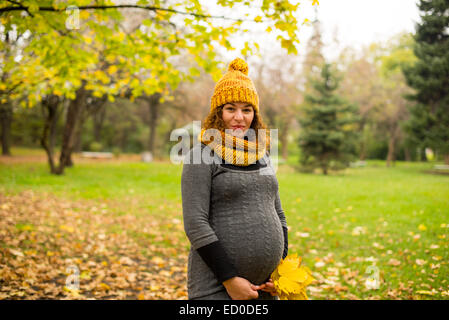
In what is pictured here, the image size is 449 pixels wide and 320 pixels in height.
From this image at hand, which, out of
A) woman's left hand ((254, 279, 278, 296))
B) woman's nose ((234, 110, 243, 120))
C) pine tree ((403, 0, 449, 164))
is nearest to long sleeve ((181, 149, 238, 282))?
woman's left hand ((254, 279, 278, 296))

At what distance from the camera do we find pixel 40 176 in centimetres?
1238

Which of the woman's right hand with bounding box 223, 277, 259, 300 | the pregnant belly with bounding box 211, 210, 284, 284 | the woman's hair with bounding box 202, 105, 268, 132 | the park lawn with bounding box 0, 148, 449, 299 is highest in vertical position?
the woman's hair with bounding box 202, 105, 268, 132

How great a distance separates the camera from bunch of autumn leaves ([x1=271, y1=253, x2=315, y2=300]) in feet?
6.33

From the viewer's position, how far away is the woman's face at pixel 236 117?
6.31ft

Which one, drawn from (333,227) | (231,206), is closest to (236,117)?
(231,206)

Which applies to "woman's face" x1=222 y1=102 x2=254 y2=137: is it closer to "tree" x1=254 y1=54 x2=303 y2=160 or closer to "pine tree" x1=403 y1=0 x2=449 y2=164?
"pine tree" x1=403 y1=0 x2=449 y2=164

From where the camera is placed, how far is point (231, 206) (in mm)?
1818

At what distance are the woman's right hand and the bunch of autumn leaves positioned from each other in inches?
9.1

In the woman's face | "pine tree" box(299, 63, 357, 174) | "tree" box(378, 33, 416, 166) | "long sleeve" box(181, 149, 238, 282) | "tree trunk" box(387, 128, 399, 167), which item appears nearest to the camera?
"long sleeve" box(181, 149, 238, 282)

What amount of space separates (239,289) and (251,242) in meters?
0.24

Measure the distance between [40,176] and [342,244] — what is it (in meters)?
10.8

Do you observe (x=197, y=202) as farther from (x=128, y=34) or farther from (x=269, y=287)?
(x=128, y=34)

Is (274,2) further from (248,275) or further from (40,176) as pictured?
(40,176)

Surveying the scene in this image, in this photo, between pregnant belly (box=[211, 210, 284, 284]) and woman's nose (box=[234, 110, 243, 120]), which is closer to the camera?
pregnant belly (box=[211, 210, 284, 284])
